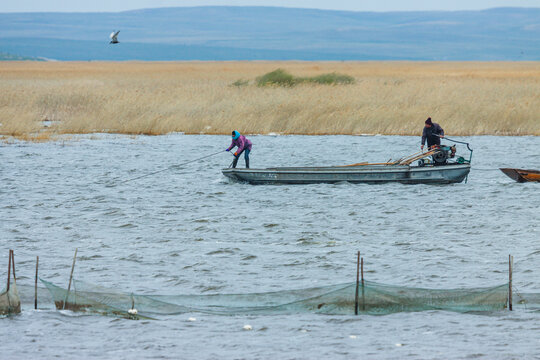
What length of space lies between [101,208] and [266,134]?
62.0ft

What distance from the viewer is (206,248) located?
15.8 m

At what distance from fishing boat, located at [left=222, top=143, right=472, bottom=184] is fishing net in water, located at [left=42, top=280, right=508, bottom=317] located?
1210 centimetres

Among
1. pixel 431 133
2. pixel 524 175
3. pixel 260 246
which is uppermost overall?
pixel 431 133

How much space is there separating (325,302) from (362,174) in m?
12.6

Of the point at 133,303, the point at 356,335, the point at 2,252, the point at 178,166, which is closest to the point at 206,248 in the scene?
the point at 2,252

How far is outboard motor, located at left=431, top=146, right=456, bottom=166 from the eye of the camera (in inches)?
927

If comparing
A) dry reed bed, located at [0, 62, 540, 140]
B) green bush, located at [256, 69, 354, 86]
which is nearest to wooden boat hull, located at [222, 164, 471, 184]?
dry reed bed, located at [0, 62, 540, 140]

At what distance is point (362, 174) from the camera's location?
23.5m

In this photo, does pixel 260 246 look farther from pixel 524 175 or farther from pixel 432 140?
pixel 524 175

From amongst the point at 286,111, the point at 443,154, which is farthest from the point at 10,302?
the point at 286,111

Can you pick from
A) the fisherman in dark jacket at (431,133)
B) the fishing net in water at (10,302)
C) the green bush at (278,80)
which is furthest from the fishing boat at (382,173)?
the green bush at (278,80)

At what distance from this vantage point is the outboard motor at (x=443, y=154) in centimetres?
2355

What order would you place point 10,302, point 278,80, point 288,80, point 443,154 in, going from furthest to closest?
point 278,80, point 288,80, point 443,154, point 10,302

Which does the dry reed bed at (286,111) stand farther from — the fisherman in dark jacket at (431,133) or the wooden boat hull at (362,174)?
the wooden boat hull at (362,174)
